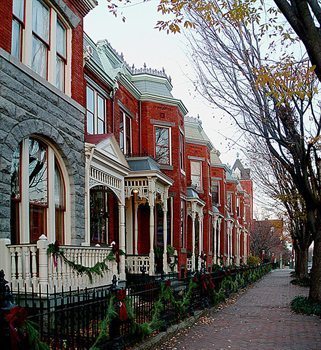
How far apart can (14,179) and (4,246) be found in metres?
1.54

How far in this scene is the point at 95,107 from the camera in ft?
60.4

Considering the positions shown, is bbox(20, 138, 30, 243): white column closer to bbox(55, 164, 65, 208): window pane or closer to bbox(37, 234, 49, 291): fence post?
bbox(37, 234, 49, 291): fence post

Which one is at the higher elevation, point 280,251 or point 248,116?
point 248,116

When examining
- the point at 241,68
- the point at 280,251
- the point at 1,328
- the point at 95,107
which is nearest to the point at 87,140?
the point at 95,107

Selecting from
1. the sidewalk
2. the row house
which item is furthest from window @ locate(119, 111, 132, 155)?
the sidewalk

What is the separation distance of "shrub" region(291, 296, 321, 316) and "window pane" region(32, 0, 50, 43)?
32.9ft

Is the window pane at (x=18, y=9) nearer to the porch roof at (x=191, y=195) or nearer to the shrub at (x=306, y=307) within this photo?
the shrub at (x=306, y=307)

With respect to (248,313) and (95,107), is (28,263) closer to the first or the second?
(248,313)

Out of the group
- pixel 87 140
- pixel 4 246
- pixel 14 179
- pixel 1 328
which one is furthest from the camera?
pixel 87 140

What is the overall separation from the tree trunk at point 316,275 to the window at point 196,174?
1630 cm

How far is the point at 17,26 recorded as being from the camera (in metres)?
10.9

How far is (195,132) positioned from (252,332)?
23276mm

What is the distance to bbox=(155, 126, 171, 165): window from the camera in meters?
24.5

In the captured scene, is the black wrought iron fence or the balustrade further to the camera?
the balustrade
